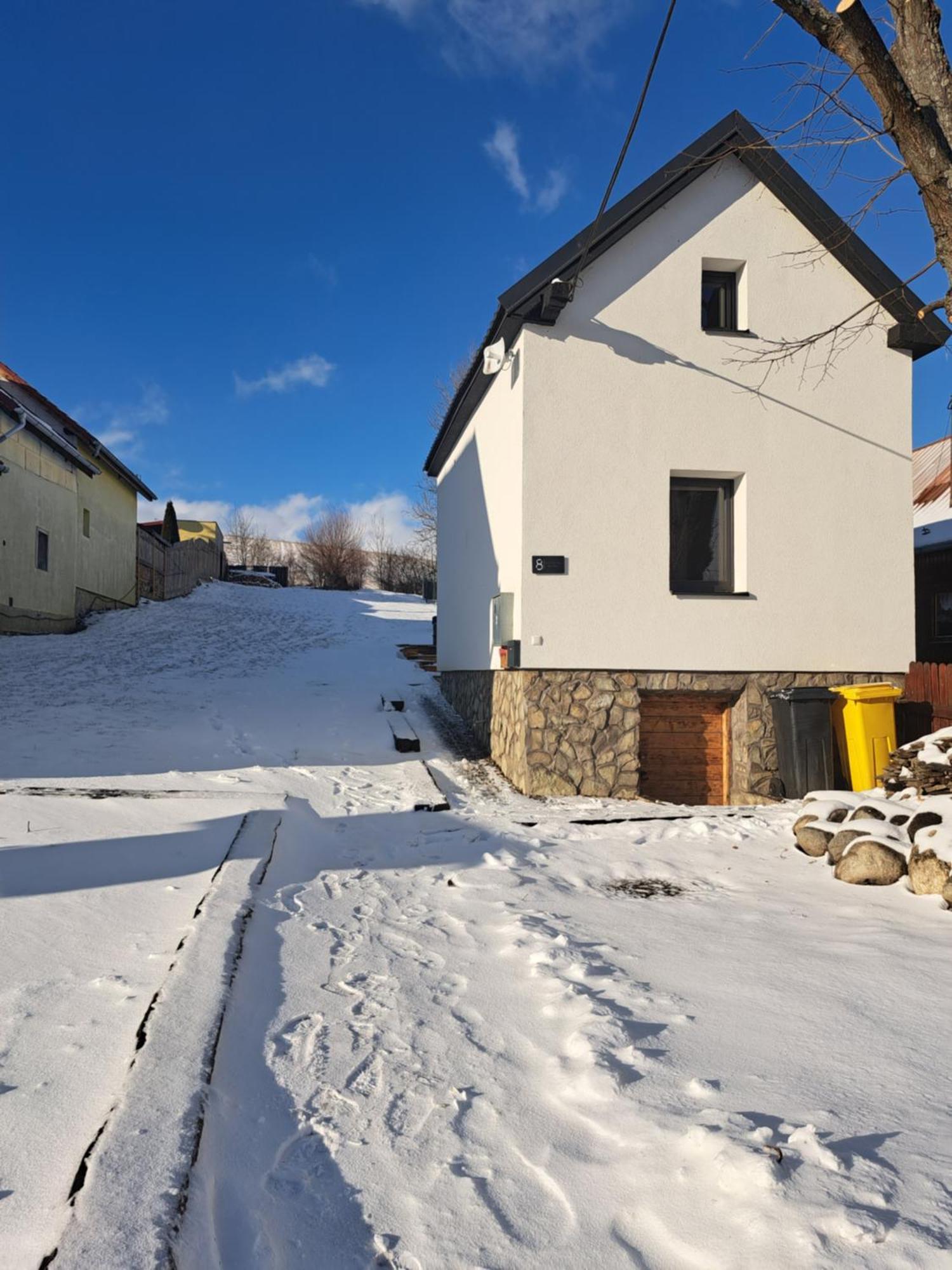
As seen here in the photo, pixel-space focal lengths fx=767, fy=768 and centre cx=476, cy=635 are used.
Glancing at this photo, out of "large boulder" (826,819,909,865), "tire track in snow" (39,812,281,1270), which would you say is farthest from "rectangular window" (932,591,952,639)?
"tire track in snow" (39,812,281,1270)

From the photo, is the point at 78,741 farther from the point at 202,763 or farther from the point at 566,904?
the point at 566,904

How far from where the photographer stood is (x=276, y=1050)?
2.85 metres

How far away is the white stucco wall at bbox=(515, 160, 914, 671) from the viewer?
8.02 metres

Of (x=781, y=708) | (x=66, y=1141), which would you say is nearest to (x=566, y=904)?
(x=66, y=1141)

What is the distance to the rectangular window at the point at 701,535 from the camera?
8.47 metres

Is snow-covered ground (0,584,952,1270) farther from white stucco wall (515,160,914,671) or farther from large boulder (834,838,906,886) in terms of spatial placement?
white stucco wall (515,160,914,671)

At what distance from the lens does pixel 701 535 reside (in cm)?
855

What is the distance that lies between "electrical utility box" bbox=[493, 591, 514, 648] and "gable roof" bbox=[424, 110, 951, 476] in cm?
282

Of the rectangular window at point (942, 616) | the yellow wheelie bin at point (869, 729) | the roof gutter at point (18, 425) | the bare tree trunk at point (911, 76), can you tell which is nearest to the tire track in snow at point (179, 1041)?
the bare tree trunk at point (911, 76)

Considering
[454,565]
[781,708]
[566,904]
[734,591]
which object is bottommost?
[566,904]

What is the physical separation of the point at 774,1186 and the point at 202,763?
7208 millimetres

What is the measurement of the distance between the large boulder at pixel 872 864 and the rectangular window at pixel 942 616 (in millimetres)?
11804

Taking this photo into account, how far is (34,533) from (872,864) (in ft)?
57.6

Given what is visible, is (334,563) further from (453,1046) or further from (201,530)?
(453,1046)
